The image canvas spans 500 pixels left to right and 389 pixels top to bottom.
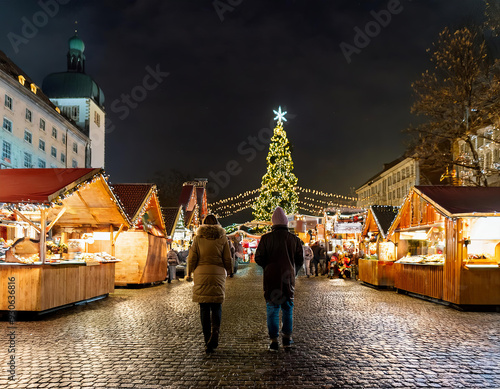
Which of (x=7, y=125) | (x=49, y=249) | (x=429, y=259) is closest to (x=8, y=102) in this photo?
(x=7, y=125)

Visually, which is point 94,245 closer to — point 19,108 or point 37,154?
point 19,108

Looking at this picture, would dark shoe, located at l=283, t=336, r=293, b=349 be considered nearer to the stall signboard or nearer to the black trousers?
the black trousers

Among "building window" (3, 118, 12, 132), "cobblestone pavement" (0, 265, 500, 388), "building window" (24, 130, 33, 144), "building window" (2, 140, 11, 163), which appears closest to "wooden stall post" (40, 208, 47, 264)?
"cobblestone pavement" (0, 265, 500, 388)

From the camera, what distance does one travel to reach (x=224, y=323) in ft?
35.3

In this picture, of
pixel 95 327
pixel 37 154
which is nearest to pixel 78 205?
pixel 95 327

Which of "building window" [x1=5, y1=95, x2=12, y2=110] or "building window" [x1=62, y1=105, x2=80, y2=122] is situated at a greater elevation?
"building window" [x1=62, y1=105, x2=80, y2=122]

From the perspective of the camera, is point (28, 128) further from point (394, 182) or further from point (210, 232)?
point (394, 182)

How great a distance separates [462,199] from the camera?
15.3m

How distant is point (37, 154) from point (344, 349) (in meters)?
49.4

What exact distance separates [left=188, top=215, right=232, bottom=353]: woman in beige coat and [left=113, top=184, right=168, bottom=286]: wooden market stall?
12183mm

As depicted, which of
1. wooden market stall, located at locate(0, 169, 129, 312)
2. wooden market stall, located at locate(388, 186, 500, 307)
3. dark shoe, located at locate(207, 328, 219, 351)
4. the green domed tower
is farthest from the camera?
the green domed tower

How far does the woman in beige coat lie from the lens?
7941mm

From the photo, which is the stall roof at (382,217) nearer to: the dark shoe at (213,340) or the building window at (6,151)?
the dark shoe at (213,340)

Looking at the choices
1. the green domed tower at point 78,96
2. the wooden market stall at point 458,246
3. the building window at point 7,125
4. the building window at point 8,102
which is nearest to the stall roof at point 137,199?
the wooden market stall at point 458,246
